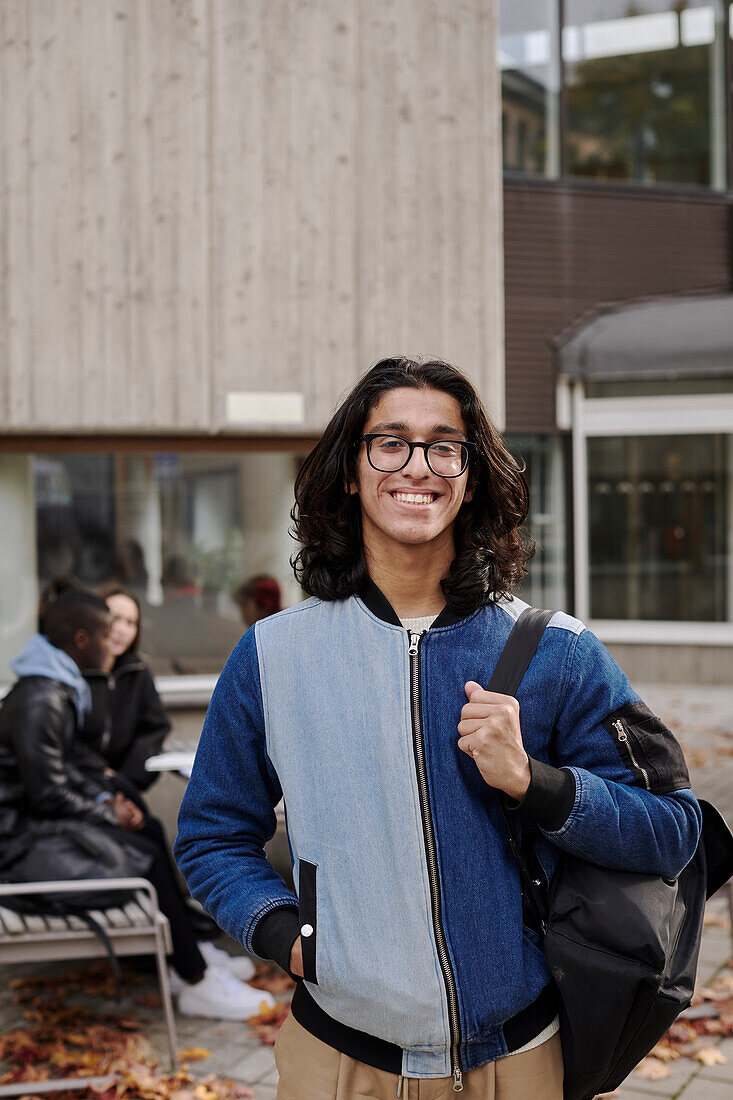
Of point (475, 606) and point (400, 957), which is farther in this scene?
point (475, 606)

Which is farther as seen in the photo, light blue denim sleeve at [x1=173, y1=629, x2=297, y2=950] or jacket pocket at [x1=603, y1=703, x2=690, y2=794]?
light blue denim sleeve at [x1=173, y1=629, x2=297, y2=950]

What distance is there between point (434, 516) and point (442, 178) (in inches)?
273

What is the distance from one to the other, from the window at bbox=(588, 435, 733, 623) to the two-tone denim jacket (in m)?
11.9

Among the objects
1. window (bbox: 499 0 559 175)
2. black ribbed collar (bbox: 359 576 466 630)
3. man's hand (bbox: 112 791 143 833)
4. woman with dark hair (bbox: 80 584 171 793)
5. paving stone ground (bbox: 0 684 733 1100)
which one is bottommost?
paving stone ground (bbox: 0 684 733 1100)

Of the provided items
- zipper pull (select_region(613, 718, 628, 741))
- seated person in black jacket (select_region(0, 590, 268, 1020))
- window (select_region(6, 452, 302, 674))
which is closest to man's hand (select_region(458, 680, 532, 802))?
zipper pull (select_region(613, 718, 628, 741))

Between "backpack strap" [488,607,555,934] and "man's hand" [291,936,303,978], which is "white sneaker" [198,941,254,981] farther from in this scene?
"backpack strap" [488,607,555,934]

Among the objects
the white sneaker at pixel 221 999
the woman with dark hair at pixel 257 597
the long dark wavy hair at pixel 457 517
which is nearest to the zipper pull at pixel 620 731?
the long dark wavy hair at pixel 457 517

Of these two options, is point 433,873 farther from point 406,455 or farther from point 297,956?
point 406,455

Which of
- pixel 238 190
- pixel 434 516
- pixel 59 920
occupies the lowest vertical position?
pixel 59 920

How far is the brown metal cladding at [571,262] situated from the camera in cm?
1291

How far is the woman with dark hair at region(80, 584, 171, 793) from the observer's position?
→ 5.48m

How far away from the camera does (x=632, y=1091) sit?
3.94m

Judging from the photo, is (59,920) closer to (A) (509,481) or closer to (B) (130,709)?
(B) (130,709)

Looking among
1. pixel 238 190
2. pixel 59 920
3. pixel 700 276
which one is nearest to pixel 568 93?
pixel 700 276
